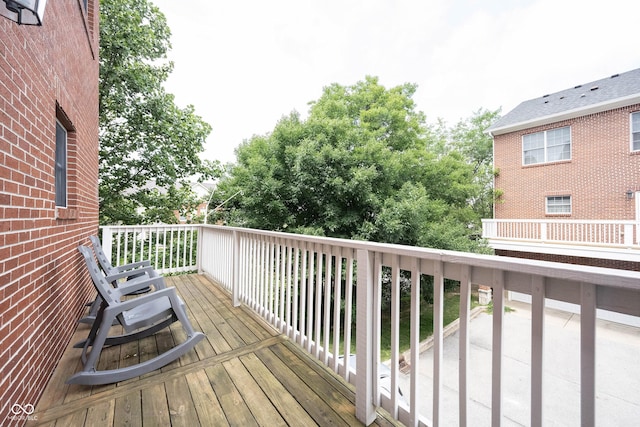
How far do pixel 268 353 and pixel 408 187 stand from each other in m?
7.18

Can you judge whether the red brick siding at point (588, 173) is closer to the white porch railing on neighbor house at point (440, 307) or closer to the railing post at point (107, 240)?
the white porch railing on neighbor house at point (440, 307)

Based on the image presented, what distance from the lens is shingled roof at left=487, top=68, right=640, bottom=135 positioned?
8977 mm

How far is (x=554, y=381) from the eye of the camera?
5.47 metres

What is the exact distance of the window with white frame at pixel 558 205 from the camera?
9.98m

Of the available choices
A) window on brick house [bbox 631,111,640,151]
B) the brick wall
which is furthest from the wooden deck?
window on brick house [bbox 631,111,640,151]

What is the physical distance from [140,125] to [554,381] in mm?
12287

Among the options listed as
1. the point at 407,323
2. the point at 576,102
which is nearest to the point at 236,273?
the point at 407,323

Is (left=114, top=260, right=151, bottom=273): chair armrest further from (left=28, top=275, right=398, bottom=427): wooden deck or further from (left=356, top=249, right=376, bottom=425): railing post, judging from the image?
(left=356, top=249, right=376, bottom=425): railing post

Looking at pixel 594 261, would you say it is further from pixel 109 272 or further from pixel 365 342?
pixel 109 272

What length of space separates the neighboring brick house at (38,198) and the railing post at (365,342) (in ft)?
5.63

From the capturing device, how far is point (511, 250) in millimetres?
9727

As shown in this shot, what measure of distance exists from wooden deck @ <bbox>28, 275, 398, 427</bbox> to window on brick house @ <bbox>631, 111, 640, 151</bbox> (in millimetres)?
12643

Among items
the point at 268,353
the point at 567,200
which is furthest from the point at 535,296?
the point at 567,200

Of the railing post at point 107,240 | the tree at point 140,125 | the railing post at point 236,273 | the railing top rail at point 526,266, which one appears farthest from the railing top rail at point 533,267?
the tree at point 140,125
